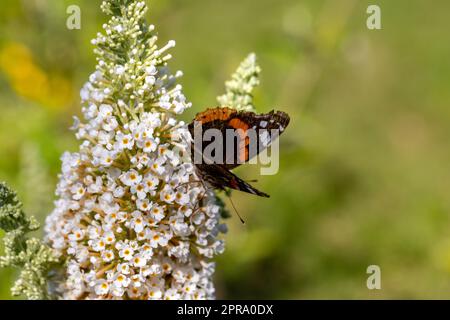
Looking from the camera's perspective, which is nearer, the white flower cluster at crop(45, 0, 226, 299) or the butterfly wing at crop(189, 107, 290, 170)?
the white flower cluster at crop(45, 0, 226, 299)

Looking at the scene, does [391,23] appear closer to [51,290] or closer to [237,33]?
[237,33]

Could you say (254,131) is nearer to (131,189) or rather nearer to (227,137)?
(227,137)

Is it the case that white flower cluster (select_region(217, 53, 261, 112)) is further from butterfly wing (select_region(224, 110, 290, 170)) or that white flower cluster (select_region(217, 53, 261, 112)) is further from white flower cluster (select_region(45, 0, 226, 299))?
white flower cluster (select_region(45, 0, 226, 299))

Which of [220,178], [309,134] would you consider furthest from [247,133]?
[309,134]

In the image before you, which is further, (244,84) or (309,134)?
(309,134)

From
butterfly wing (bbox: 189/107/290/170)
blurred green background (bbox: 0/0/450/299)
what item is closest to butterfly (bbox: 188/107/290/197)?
butterfly wing (bbox: 189/107/290/170)

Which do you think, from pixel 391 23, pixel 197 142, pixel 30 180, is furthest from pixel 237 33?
pixel 197 142
